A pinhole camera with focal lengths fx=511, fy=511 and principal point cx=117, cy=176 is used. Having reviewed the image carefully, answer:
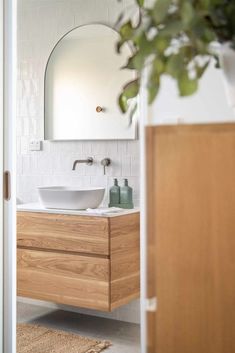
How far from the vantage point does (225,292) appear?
41.2 inches

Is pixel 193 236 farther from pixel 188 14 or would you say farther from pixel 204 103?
pixel 204 103

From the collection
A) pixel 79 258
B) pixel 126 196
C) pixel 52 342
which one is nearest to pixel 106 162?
pixel 126 196

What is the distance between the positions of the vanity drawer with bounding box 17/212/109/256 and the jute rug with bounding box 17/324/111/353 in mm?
562

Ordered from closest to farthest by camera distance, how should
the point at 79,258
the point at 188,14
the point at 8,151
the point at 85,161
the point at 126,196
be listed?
the point at 188,14
the point at 8,151
the point at 79,258
the point at 126,196
the point at 85,161

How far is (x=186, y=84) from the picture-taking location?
3.00 feet

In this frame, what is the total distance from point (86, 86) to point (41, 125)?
0.49 m

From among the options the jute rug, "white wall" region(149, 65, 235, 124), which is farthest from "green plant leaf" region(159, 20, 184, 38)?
the jute rug

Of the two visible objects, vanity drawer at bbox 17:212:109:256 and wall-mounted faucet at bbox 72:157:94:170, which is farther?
wall-mounted faucet at bbox 72:157:94:170

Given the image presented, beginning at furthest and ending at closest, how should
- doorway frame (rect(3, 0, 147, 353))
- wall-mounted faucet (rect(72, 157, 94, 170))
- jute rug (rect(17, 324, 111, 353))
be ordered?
wall-mounted faucet (rect(72, 157, 94, 170)) → jute rug (rect(17, 324, 111, 353)) → doorway frame (rect(3, 0, 147, 353))

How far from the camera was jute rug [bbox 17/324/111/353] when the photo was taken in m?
3.03

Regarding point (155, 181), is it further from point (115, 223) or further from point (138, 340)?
point (138, 340)

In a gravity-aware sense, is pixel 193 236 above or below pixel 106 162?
below

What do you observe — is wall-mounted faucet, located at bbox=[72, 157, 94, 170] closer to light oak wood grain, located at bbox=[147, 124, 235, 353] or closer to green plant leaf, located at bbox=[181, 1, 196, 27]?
light oak wood grain, located at bbox=[147, 124, 235, 353]

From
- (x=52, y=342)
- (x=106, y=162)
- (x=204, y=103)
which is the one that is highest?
(x=204, y=103)
